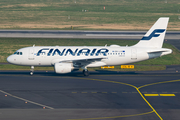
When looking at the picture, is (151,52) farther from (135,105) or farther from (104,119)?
(104,119)

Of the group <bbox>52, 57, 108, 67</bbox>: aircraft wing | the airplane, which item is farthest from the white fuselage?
<bbox>52, 57, 108, 67</bbox>: aircraft wing

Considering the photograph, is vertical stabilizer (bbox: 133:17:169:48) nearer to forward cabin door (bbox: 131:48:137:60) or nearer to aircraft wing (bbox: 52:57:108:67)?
forward cabin door (bbox: 131:48:137:60)

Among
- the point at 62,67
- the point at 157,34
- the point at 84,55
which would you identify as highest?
the point at 157,34

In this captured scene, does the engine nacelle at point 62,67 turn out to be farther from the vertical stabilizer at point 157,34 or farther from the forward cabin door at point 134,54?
the vertical stabilizer at point 157,34

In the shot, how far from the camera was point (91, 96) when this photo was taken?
127 ft

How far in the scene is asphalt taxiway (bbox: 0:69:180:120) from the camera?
31.6 meters

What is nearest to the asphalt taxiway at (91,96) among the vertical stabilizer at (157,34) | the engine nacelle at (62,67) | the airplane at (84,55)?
the engine nacelle at (62,67)

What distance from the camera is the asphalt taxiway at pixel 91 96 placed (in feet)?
104

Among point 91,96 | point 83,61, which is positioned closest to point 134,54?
point 83,61

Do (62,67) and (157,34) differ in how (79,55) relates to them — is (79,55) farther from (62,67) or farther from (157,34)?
(157,34)

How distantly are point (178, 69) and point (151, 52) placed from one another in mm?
9746

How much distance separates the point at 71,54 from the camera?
168 feet

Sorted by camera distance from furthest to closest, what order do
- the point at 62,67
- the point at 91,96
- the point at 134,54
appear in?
1. the point at 134,54
2. the point at 62,67
3. the point at 91,96

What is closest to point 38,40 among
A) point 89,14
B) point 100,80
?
point 100,80
